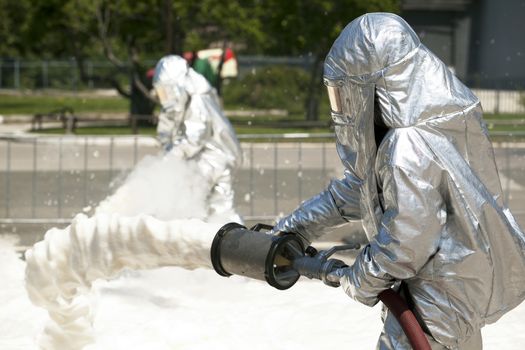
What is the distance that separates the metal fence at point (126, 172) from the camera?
1100 centimetres

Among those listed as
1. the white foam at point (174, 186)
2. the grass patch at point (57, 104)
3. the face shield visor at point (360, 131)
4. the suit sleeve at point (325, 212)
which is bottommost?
the grass patch at point (57, 104)

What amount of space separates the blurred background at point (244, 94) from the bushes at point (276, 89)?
38mm

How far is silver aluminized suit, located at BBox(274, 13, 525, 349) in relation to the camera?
3119 millimetres

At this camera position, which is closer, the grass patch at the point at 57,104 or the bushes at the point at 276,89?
the bushes at the point at 276,89

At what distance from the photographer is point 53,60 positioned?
40062 mm

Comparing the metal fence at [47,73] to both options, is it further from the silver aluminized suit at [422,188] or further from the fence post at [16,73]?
the silver aluminized suit at [422,188]

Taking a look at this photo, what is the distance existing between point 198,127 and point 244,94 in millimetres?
17816

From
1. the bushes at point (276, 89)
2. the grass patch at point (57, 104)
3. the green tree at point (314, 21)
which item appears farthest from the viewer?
the grass patch at point (57, 104)

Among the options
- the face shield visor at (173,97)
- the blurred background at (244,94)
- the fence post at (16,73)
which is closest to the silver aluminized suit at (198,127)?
the face shield visor at (173,97)

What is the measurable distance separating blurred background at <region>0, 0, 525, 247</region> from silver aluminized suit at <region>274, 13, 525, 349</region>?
6.26 m

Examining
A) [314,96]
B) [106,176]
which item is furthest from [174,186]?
[314,96]

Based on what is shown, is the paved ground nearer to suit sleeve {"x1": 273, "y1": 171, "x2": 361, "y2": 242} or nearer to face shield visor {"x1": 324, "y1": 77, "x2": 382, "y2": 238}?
suit sleeve {"x1": 273, "y1": 171, "x2": 361, "y2": 242}

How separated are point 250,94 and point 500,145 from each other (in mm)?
13494

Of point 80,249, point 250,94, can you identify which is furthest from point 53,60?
point 80,249
